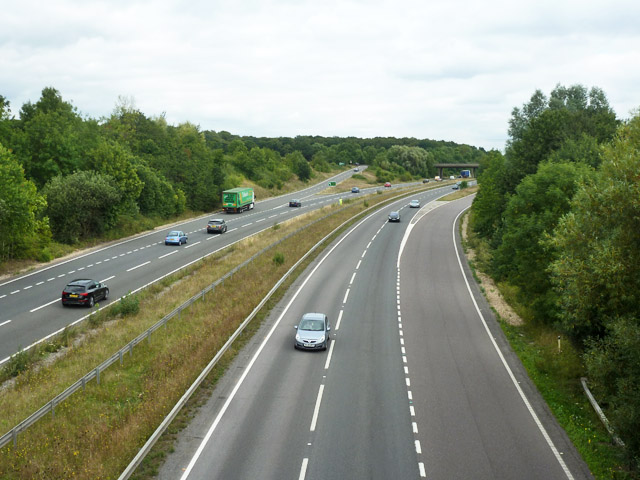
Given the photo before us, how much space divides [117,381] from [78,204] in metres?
33.0

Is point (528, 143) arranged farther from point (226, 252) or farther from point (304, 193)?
point (304, 193)

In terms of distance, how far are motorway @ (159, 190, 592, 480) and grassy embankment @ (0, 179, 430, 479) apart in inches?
59.3

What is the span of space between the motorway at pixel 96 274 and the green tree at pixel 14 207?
3.15 meters

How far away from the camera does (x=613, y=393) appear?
1700 cm

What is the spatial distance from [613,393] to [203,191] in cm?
6675

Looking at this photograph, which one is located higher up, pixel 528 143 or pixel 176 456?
pixel 528 143

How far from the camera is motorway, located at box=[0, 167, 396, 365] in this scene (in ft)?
91.6

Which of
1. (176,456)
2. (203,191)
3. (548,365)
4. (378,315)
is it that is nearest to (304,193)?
(203,191)

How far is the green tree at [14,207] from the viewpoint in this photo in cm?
3812

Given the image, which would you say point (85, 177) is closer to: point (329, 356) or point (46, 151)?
point (46, 151)

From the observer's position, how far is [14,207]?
3859cm

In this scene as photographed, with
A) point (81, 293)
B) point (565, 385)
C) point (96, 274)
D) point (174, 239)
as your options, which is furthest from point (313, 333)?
point (174, 239)

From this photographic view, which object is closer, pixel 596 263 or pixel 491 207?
pixel 596 263

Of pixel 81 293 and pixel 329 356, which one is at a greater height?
pixel 81 293
